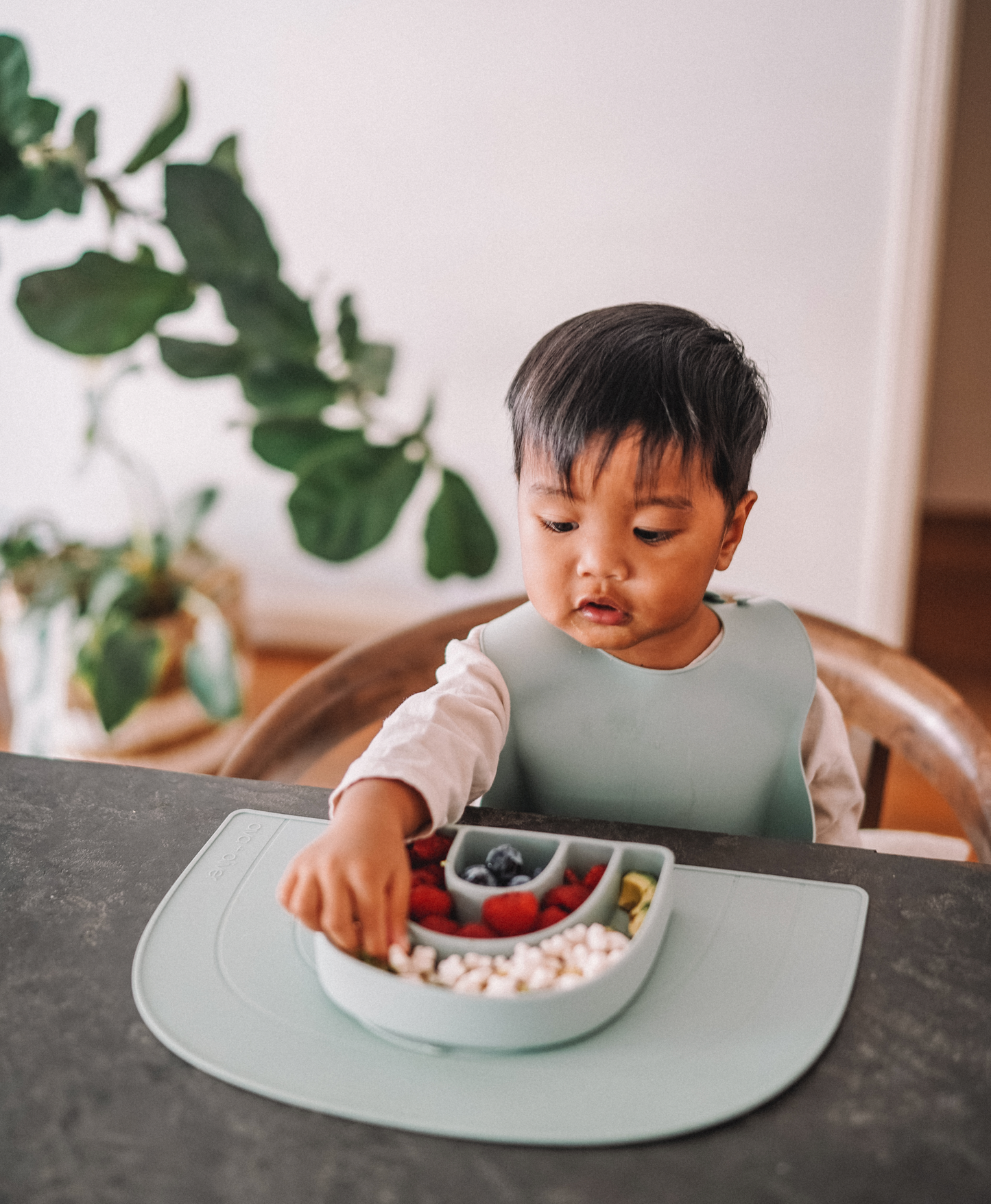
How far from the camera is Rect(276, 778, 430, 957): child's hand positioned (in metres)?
0.59

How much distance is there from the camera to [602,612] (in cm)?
76

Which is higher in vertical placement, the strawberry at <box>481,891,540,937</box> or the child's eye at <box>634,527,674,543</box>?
the child's eye at <box>634,527,674,543</box>

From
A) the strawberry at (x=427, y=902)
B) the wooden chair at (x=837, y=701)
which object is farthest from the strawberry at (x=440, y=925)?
the wooden chair at (x=837, y=701)

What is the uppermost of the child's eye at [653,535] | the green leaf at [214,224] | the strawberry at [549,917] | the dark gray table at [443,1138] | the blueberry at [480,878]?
the green leaf at [214,224]

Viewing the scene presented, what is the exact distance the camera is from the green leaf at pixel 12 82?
1.59m

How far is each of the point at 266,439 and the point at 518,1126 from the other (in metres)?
1.50

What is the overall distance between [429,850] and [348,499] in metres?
1.19

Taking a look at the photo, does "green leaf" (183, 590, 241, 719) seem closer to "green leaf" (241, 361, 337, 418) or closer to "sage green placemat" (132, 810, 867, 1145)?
"green leaf" (241, 361, 337, 418)

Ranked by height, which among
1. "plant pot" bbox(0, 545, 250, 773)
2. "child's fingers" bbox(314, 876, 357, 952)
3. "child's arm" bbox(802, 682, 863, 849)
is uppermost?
"child's fingers" bbox(314, 876, 357, 952)

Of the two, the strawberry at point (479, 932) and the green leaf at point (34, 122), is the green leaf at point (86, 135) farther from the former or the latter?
the strawberry at point (479, 932)

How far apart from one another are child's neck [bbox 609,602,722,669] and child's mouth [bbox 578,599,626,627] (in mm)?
118

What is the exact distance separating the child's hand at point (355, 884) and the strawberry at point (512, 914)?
5 cm

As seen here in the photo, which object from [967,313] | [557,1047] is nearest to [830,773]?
[557,1047]

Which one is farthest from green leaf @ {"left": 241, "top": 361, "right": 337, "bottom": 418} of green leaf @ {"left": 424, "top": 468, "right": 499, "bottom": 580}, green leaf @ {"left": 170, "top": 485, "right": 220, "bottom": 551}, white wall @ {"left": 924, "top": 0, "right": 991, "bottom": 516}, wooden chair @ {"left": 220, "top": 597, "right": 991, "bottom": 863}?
white wall @ {"left": 924, "top": 0, "right": 991, "bottom": 516}
